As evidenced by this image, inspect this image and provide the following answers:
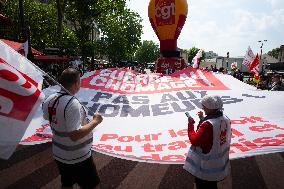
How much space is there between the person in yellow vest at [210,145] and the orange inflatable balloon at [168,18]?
2010 centimetres

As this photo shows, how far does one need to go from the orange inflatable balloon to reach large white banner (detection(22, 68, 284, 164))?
657 inches

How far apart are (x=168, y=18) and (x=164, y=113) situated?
18.5m

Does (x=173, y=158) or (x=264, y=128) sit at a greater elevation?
(x=264, y=128)

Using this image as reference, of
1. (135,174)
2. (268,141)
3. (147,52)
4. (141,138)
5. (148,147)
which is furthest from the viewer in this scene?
(147,52)

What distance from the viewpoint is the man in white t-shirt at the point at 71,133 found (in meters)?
3.32

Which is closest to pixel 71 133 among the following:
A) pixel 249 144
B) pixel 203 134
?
pixel 203 134

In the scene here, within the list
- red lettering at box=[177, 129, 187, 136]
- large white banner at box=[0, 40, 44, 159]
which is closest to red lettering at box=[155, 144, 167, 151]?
red lettering at box=[177, 129, 187, 136]

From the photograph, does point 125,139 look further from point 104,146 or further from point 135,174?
A: point 135,174

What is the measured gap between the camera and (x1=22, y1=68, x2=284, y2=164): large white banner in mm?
4961

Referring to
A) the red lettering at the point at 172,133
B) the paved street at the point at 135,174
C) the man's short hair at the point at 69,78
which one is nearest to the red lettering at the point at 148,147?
the red lettering at the point at 172,133

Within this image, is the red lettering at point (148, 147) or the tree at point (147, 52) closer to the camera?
the red lettering at point (148, 147)

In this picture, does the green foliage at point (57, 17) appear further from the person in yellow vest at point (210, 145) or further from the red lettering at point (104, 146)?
the person in yellow vest at point (210, 145)

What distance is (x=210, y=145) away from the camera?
373 cm

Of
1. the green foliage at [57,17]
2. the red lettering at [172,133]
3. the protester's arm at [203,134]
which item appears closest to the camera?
the protester's arm at [203,134]
